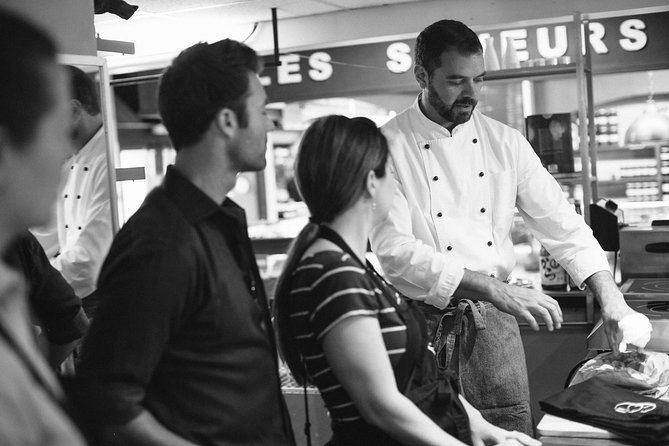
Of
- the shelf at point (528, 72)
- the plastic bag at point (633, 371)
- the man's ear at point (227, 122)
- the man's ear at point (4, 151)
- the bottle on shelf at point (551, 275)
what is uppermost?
the shelf at point (528, 72)

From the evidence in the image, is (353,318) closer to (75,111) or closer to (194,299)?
(194,299)

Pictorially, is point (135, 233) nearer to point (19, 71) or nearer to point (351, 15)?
point (19, 71)

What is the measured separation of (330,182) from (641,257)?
2.46m

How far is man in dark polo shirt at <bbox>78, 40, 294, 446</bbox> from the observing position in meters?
1.34

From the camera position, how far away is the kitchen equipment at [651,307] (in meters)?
2.35

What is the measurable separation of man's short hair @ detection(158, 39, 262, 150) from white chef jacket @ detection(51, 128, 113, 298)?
1.14 m

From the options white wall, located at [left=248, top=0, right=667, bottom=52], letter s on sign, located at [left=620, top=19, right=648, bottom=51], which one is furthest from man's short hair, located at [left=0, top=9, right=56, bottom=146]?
letter s on sign, located at [left=620, top=19, right=648, bottom=51]

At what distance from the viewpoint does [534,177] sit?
2.55m

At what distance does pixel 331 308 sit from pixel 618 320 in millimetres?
932

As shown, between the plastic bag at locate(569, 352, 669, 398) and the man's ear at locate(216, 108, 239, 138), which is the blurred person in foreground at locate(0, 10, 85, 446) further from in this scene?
the plastic bag at locate(569, 352, 669, 398)

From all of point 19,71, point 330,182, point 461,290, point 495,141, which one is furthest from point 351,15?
point 19,71

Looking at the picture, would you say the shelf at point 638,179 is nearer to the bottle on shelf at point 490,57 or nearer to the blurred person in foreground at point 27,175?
the bottle on shelf at point 490,57

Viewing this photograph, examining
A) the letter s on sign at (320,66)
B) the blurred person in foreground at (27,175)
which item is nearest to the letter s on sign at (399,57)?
the letter s on sign at (320,66)

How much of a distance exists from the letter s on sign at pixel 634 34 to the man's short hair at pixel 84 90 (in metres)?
5.15
